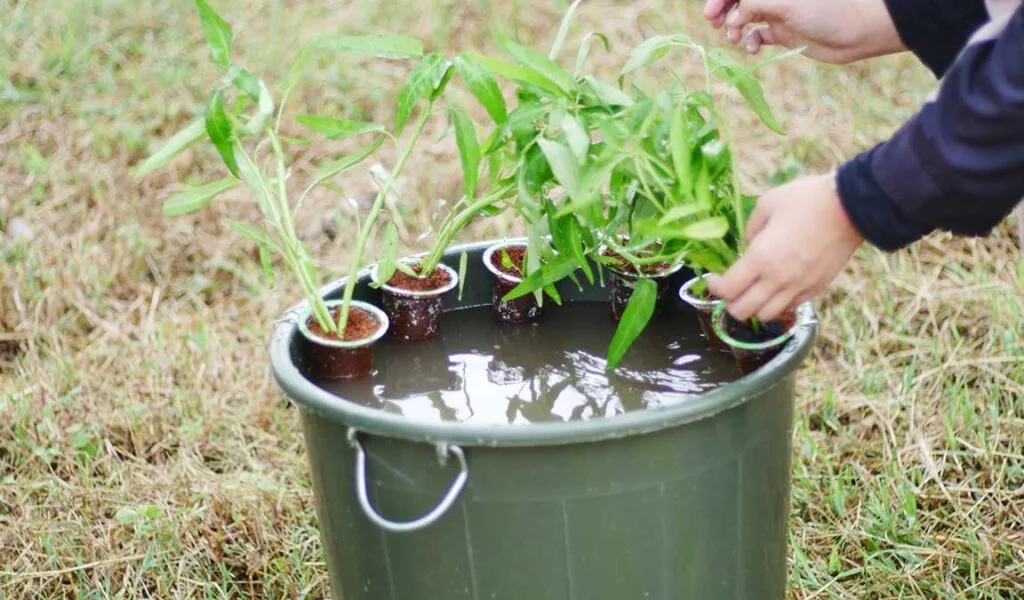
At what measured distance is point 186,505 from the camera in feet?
7.60

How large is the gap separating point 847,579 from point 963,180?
1126mm

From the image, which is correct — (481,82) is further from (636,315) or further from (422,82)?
(636,315)

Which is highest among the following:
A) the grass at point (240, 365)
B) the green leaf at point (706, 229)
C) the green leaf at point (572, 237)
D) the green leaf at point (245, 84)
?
the green leaf at point (245, 84)

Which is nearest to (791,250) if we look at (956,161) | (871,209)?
(871,209)

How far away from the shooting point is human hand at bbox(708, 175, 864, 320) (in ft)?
4.24

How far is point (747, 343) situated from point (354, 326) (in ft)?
1.74

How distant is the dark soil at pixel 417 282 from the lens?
1685mm

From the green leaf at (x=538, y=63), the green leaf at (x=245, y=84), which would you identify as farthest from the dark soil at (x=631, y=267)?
the green leaf at (x=245, y=84)

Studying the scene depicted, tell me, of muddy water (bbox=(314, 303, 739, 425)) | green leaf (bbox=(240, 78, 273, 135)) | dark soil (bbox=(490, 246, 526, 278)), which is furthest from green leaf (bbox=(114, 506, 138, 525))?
green leaf (bbox=(240, 78, 273, 135))

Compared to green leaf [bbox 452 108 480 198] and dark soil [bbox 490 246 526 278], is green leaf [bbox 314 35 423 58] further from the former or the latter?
dark soil [bbox 490 246 526 278]

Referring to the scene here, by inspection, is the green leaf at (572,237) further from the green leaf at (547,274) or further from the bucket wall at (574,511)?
the bucket wall at (574,511)

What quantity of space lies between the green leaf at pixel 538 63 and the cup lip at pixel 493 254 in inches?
13.4

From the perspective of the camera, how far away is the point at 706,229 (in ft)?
4.40

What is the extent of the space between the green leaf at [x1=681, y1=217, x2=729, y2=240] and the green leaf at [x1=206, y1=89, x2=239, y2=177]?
570mm
